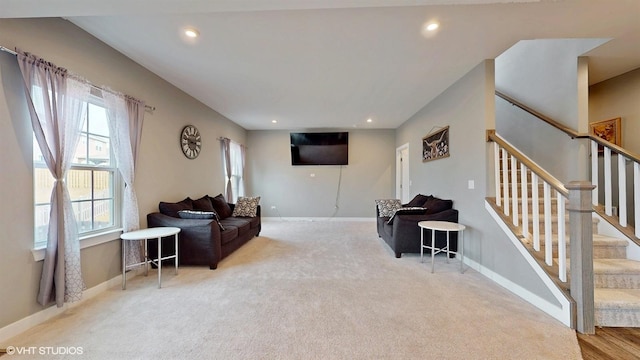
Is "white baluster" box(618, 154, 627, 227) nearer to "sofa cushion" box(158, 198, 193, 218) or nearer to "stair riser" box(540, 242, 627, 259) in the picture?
"stair riser" box(540, 242, 627, 259)

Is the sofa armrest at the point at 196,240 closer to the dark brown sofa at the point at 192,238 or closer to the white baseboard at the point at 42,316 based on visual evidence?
the dark brown sofa at the point at 192,238

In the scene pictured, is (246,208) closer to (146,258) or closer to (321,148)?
(146,258)

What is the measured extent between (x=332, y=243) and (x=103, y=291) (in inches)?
125

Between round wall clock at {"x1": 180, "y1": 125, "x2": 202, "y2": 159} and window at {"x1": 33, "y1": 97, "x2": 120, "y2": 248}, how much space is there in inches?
46.7

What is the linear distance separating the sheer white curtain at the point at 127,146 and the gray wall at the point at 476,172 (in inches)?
166

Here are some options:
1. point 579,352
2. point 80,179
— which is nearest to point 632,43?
point 579,352

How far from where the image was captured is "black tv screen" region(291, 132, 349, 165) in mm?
6621

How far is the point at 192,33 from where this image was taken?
229cm

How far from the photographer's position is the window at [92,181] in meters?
2.08

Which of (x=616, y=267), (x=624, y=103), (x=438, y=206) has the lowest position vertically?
(x=616, y=267)

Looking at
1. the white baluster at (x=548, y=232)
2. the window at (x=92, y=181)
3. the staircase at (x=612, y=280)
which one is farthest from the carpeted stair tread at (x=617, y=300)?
the window at (x=92, y=181)

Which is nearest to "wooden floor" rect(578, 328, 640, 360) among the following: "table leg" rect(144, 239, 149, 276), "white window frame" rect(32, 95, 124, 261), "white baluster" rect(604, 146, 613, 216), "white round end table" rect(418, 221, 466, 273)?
"white round end table" rect(418, 221, 466, 273)

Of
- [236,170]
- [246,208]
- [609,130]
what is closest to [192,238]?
[246,208]

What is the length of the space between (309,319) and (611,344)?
7.15 feet
